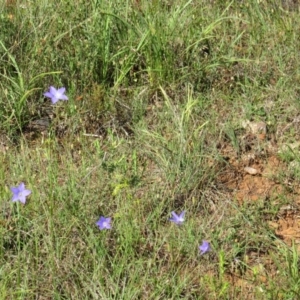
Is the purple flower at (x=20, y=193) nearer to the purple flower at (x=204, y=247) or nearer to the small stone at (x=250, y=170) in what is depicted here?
the purple flower at (x=204, y=247)

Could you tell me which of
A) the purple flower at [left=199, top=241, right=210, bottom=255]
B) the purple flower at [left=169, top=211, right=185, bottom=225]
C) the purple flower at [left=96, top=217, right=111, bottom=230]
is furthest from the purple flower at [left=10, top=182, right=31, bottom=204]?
the purple flower at [left=199, top=241, right=210, bottom=255]

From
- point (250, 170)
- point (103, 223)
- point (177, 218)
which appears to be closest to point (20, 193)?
point (103, 223)

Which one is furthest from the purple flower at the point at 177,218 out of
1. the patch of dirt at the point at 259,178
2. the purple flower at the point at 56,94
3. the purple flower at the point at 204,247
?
the purple flower at the point at 56,94

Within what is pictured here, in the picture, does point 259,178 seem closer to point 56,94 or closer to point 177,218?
point 177,218

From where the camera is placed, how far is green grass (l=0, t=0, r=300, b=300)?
276cm

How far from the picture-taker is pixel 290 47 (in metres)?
3.92

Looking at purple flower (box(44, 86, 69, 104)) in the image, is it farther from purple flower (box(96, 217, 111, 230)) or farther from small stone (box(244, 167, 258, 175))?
small stone (box(244, 167, 258, 175))

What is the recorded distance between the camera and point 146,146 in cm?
337

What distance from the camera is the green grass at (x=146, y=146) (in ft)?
9.04

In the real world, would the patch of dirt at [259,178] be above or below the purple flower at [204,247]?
below

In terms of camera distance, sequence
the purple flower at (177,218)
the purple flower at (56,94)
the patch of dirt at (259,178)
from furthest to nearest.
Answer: the purple flower at (56,94), the patch of dirt at (259,178), the purple flower at (177,218)

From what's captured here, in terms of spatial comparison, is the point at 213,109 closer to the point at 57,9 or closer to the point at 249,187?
the point at 249,187

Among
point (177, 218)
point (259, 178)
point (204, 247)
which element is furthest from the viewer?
point (259, 178)

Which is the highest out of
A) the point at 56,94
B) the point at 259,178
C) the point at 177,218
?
the point at 56,94
